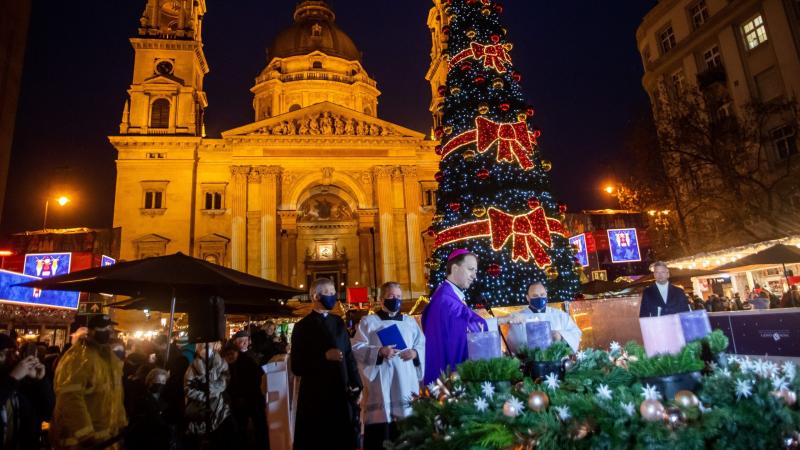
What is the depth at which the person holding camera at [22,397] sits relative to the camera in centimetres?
423

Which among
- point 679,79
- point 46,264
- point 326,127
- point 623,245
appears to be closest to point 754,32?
point 679,79

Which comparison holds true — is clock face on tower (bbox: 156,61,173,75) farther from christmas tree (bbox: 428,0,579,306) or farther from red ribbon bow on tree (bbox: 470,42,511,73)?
red ribbon bow on tree (bbox: 470,42,511,73)

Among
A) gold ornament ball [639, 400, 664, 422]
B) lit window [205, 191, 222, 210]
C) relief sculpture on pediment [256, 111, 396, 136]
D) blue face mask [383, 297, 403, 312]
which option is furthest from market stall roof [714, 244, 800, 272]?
lit window [205, 191, 222, 210]

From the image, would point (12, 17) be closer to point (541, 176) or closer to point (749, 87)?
point (541, 176)

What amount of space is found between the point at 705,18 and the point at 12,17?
31.6m

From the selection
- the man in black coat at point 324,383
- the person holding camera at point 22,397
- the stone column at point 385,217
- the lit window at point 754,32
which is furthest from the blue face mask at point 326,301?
the stone column at point 385,217

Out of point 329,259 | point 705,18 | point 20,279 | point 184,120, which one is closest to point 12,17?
point 20,279

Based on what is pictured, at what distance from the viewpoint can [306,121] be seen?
37.8m

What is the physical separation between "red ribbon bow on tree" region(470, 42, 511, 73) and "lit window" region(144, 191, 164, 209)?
98.3 ft

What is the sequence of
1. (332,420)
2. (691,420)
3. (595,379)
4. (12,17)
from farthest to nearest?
(332,420), (12,17), (595,379), (691,420)

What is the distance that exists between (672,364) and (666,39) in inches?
1331

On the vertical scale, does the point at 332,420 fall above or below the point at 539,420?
below

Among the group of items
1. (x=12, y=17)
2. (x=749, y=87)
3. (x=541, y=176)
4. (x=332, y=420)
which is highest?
(x=749, y=87)

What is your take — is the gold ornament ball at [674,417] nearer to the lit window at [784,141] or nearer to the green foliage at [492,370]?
the green foliage at [492,370]
